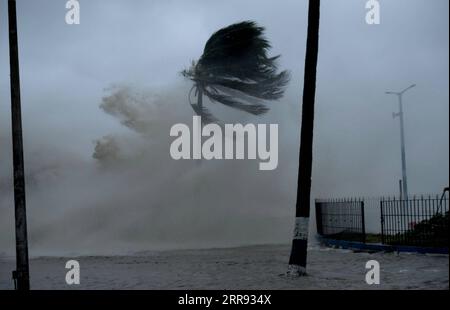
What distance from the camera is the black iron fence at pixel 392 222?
15258 mm

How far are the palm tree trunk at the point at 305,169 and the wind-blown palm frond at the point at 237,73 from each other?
11.3 metres

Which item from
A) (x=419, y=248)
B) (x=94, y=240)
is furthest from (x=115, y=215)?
(x=419, y=248)

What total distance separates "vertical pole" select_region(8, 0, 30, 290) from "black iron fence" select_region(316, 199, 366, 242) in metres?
9.53

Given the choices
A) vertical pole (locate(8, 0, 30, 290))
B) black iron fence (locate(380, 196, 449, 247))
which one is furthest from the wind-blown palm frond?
vertical pole (locate(8, 0, 30, 290))

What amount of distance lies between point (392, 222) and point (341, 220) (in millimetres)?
2381

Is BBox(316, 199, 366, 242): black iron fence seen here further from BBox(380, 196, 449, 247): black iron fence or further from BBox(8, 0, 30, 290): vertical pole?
BBox(8, 0, 30, 290): vertical pole

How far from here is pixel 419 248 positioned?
47.6 feet

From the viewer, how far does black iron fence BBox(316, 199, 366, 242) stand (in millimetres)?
18344
